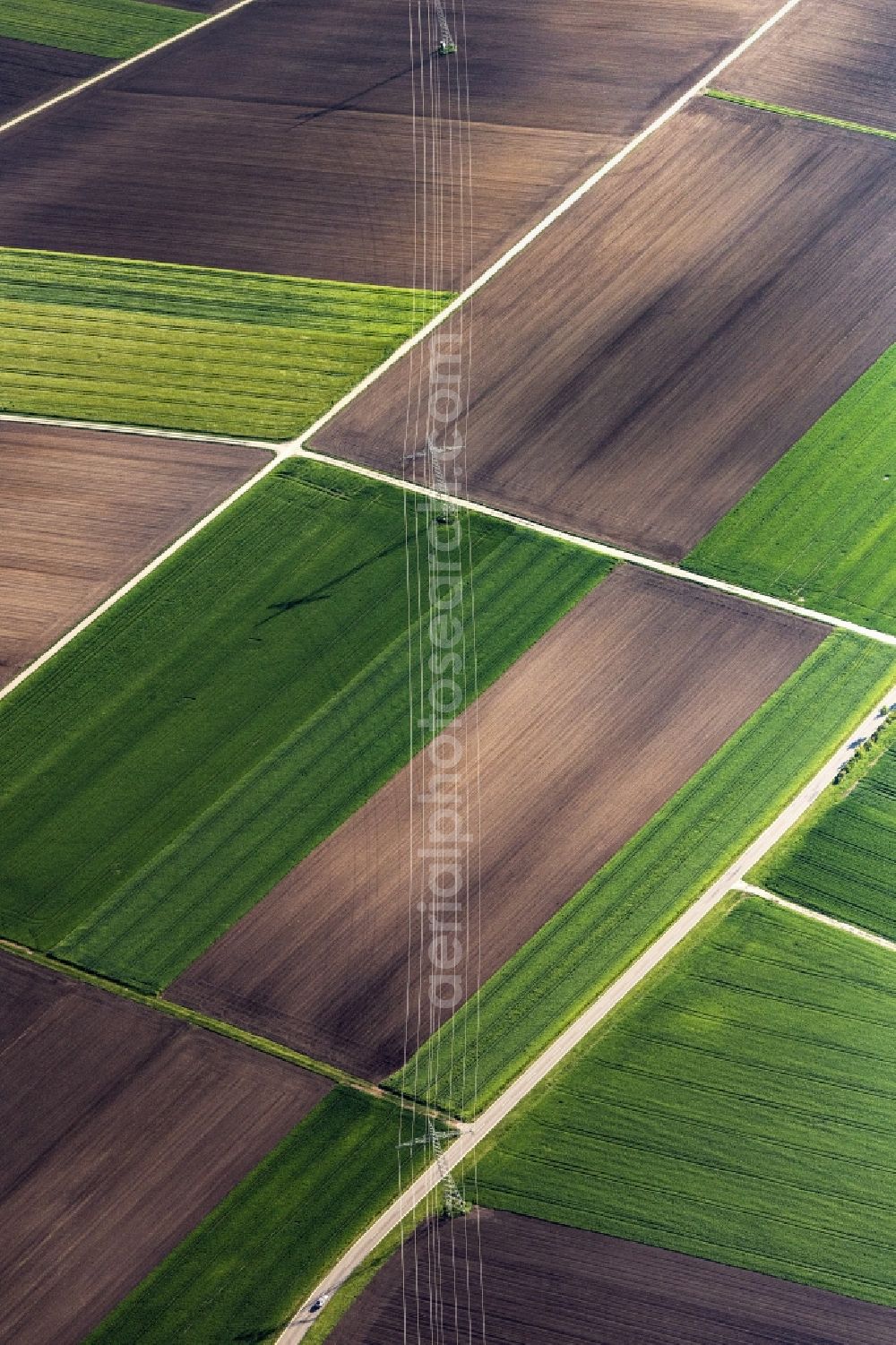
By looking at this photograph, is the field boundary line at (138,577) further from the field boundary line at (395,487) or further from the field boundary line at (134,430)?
the field boundary line at (134,430)

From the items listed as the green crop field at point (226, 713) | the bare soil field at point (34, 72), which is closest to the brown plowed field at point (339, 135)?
the bare soil field at point (34, 72)

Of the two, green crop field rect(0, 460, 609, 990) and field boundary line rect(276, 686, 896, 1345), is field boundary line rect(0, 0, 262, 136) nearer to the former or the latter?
green crop field rect(0, 460, 609, 990)

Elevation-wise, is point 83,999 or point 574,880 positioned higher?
point 574,880

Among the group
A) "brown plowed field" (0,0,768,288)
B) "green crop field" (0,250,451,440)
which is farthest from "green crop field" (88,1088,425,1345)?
"brown plowed field" (0,0,768,288)

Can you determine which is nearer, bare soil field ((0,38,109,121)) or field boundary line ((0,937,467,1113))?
field boundary line ((0,937,467,1113))

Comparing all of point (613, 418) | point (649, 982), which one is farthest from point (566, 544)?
point (649, 982)

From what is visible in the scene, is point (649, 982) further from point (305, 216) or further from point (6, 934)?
point (305, 216)
